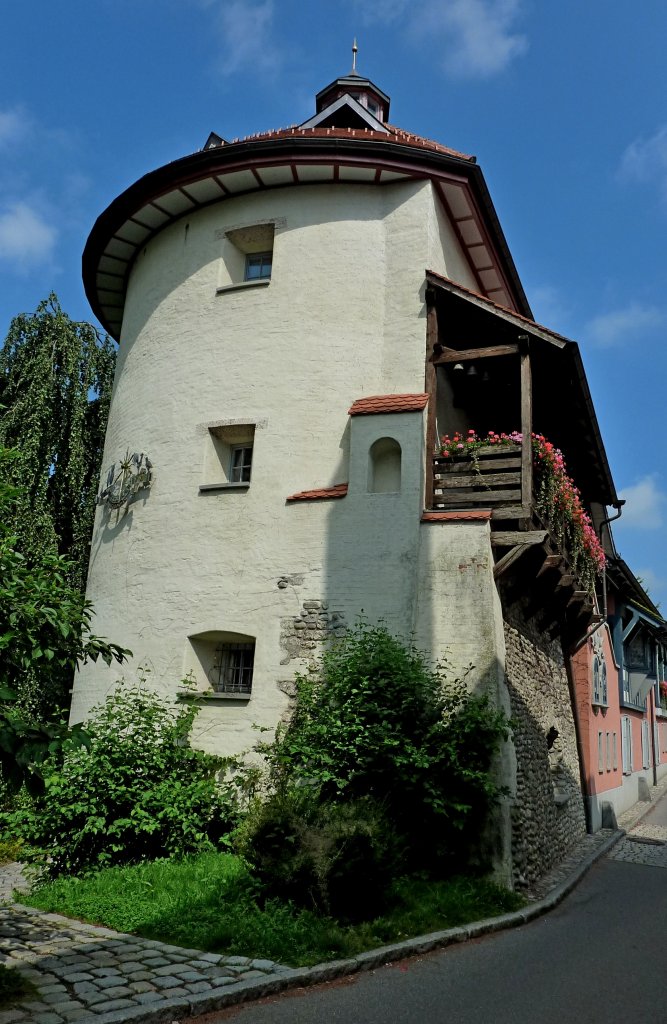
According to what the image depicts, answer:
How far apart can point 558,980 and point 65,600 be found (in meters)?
4.79

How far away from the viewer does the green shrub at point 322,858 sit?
6.95 metres

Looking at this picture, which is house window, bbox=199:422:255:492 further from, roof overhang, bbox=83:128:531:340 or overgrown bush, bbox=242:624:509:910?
roof overhang, bbox=83:128:531:340

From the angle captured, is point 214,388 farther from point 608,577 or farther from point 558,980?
point 608,577

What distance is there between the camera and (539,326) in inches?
435

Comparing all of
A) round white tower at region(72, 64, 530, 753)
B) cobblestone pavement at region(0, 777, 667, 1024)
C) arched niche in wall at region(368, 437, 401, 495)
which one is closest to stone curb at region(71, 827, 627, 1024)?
cobblestone pavement at region(0, 777, 667, 1024)

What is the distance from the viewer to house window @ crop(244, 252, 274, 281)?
44.1 ft

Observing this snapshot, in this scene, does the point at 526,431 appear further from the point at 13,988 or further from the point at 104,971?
the point at 13,988

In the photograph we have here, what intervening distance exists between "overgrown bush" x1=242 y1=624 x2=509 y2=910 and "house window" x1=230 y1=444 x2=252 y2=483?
3648 millimetres

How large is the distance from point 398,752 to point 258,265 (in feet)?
28.0

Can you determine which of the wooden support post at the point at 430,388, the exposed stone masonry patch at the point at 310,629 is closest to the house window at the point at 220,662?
the exposed stone masonry patch at the point at 310,629

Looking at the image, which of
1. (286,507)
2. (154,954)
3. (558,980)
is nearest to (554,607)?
(286,507)

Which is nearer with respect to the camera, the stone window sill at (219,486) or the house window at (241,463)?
the stone window sill at (219,486)

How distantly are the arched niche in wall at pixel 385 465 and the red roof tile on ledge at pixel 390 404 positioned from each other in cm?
41

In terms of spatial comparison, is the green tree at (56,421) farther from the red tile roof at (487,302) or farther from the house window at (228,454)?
the red tile roof at (487,302)
